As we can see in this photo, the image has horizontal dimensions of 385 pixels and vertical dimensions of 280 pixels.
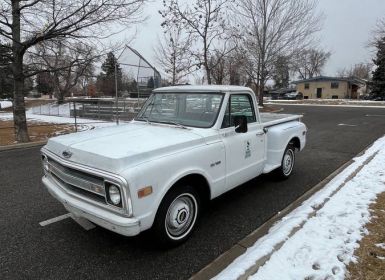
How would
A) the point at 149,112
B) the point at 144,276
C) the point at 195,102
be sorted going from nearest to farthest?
the point at 144,276
the point at 195,102
the point at 149,112

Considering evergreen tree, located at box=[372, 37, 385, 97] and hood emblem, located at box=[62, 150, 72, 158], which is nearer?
hood emblem, located at box=[62, 150, 72, 158]

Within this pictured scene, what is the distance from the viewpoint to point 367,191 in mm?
5051

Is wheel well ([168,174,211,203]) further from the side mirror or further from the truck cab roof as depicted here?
the truck cab roof

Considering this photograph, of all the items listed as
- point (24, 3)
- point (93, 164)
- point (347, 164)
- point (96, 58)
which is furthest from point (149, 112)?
point (24, 3)

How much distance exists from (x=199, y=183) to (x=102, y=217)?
4.15 ft

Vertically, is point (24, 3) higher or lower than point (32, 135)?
higher

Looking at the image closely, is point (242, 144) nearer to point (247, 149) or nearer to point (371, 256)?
point (247, 149)

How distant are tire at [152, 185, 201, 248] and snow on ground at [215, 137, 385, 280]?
747 millimetres

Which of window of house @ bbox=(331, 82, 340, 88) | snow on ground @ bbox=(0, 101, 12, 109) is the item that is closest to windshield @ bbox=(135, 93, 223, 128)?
snow on ground @ bbox=(0, 101, 12, 109)

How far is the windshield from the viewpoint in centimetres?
429

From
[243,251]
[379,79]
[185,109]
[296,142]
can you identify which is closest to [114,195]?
[243,251]

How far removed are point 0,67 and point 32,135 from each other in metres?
3.28

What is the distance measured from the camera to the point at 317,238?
3607 mm

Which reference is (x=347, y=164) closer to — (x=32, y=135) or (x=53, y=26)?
(x=53, y=26)
